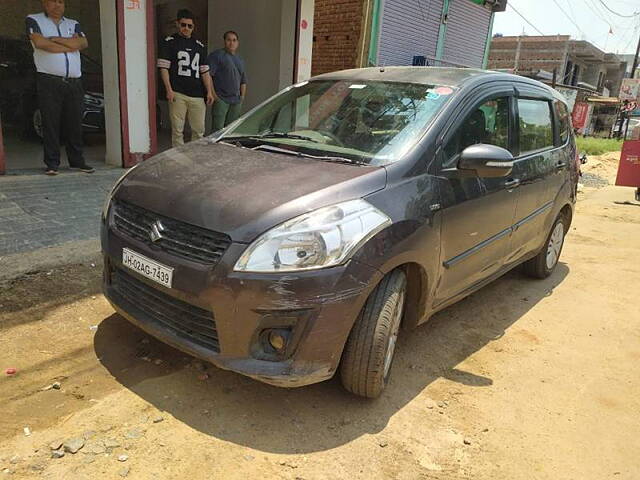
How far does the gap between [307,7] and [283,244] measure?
24.8 ft

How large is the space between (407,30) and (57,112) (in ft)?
27.2

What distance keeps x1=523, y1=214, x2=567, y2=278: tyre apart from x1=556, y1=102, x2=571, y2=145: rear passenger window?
75cm

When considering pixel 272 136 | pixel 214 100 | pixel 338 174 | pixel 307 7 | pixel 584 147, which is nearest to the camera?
pixel 338 174

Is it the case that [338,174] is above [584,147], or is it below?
above

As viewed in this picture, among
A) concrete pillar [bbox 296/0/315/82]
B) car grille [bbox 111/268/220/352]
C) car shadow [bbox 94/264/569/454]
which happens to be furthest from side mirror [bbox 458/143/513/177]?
concrete pillar [bbox 296/0/315/82]

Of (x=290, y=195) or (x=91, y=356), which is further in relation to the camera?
(x=91, y=356)

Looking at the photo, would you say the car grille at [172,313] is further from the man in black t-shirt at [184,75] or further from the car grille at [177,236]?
the man in black t-shirt at [184,75]

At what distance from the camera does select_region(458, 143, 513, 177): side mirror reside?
301 centimetres

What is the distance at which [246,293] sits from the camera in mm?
2264

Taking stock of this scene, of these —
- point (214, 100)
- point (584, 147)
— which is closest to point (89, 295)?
point (214, 100)

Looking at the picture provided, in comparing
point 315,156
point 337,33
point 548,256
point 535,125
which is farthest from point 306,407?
Answer: point 337,33

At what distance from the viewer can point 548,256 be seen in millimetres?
5000

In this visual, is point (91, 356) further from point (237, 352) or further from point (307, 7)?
point (307, 7)

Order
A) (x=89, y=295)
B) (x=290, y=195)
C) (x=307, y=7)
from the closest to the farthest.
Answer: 1. (x=290, y=195)
2. (x=89, y=295)
3. (x=307, y=7)
